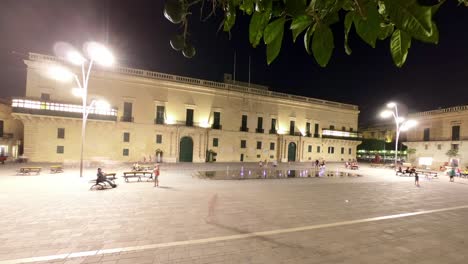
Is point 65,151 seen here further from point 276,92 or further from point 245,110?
point 276,92

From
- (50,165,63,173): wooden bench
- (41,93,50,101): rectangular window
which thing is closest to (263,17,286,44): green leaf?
(50,165,63,173): wooden bench

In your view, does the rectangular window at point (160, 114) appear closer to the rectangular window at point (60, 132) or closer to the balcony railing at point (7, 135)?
the rectangular window at point (60, 132)

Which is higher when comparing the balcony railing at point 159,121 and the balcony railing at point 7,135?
the balcony railing at point 159,121

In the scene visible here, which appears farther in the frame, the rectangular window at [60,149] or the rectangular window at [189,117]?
the rectangular window at [189,117]

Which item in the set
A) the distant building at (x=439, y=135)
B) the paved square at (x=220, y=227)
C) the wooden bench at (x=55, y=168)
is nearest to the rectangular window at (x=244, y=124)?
the wooden bench at (x=55, y=168)

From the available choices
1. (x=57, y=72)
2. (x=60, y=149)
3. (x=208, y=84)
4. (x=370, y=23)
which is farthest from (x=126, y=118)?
(x=370, y=23)

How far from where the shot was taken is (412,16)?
2.64 feet

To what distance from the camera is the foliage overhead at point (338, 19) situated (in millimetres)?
814

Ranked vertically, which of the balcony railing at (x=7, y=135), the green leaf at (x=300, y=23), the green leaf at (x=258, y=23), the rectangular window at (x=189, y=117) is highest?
the rectangular window at (x=189, y=117)

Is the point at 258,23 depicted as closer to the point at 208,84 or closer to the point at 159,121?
the point at 159,121

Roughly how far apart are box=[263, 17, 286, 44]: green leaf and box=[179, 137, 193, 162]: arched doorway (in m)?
29.6

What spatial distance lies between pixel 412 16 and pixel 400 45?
0.28m

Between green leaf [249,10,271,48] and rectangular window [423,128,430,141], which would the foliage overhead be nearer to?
green leaf [249,10,271,48]

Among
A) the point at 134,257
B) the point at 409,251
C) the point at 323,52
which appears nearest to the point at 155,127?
the point at 134,257
